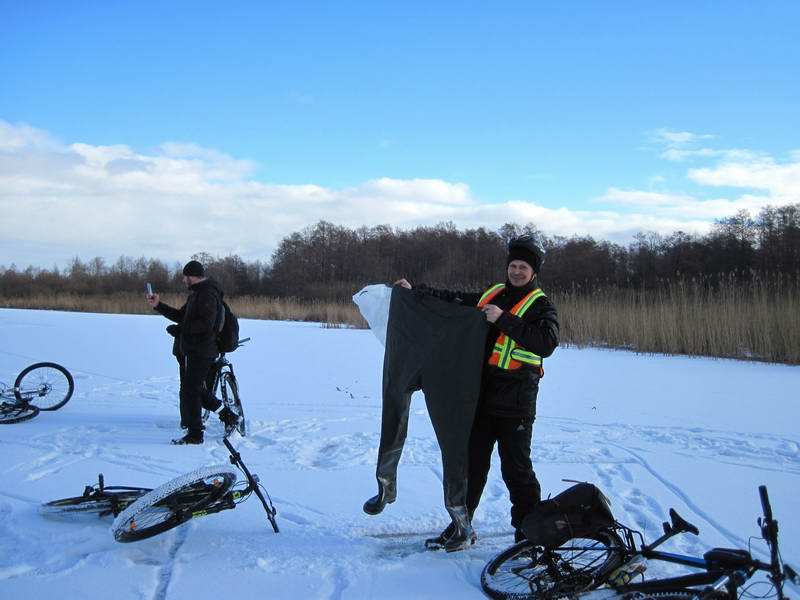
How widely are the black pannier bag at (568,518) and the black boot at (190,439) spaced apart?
3654 mm

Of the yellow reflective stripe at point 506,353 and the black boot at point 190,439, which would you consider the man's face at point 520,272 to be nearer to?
the yellow reflective stripe at point 506,353

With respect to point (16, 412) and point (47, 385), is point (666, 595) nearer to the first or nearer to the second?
point (16, 412)

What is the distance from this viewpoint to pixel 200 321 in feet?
19.4

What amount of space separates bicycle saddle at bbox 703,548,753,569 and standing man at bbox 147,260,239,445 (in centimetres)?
445

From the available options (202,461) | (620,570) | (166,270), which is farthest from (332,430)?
(166,270)

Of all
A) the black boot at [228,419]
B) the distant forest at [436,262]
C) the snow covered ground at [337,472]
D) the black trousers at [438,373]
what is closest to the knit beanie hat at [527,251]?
the black trousers at [438,373]

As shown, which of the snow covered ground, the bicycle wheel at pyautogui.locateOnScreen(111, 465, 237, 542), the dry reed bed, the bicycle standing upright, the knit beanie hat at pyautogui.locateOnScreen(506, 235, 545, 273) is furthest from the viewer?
the dry reed bed

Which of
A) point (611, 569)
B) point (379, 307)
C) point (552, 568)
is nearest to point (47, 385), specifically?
point (379, 307)

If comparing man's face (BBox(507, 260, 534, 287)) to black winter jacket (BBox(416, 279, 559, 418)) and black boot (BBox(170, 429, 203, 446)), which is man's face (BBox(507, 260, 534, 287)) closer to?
black winter jacket (BBox(416, 279, 559, 418))

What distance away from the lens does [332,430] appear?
6.39 metres

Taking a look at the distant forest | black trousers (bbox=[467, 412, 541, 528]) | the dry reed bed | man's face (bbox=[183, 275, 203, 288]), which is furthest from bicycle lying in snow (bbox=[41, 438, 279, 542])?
the distant forest

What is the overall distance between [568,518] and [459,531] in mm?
747

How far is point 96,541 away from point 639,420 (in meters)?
5.70

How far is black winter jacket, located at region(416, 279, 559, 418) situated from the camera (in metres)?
3.27
